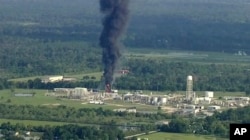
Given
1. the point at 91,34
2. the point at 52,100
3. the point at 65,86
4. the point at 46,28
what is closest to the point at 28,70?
the point at 65,86

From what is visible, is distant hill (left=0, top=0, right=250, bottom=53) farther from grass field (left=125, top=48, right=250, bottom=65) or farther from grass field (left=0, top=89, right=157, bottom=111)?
grass field (left=0, top=89, right=157, bottom=111)

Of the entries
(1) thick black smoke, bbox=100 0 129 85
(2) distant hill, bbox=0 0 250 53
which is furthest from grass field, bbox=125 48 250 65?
(1) thick black smoke, bbox=100 0 129 85

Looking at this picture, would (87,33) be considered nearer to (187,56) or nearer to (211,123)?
(187,56)

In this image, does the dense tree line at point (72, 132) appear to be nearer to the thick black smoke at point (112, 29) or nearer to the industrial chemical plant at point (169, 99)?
the industrial chemical plant at point (169, 99)

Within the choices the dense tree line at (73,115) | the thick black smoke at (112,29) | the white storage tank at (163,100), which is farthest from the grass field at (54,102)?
the thick black smoke at (112,29)

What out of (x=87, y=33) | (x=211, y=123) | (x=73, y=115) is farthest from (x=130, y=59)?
(x=211, y=123)

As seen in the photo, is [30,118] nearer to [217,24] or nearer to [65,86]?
[65,86]
